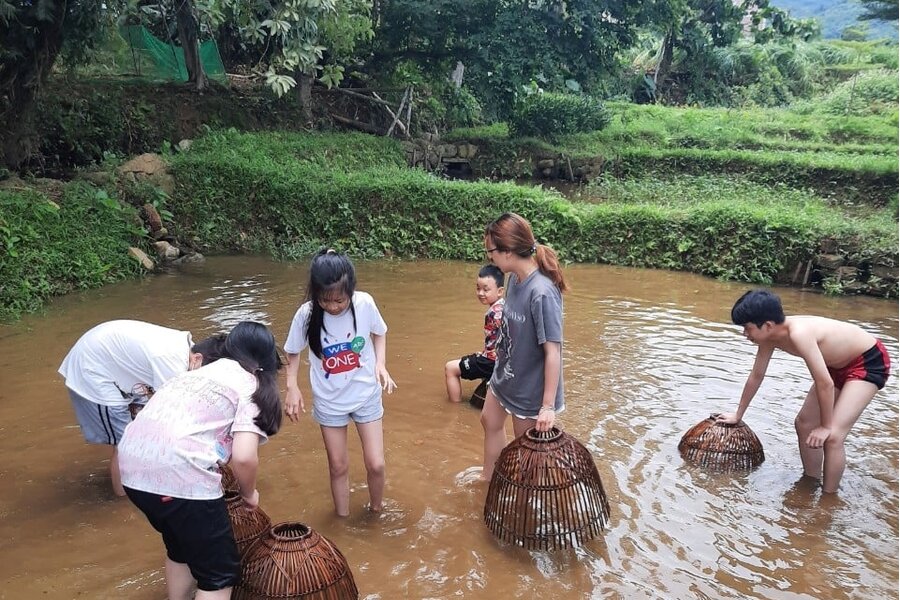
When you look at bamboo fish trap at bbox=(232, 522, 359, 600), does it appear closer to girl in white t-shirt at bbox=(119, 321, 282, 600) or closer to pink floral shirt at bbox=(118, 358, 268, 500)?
girl in white t-shirt at bbox=(119, 321, 282, 600)

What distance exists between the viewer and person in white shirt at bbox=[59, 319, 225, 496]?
3.70 meters

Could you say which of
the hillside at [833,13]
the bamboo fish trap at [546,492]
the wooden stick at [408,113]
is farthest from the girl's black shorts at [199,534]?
the hillside at [833,13]

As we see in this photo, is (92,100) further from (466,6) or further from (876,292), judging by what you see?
(876,292)

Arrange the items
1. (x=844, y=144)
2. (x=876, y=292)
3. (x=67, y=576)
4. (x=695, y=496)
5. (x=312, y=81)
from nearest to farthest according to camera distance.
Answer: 1. (x=67, y=576)
2. (x=695, y=496)
3. (x=876, y=292)
4. (x=312, y=81)
5. (x=844, y=144)

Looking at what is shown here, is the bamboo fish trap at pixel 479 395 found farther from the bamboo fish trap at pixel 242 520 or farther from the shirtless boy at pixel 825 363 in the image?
the bamboo fish trap at pixel 242 520

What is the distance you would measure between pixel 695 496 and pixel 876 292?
285 inches

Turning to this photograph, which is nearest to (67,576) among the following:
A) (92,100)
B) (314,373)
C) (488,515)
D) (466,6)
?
(314,373)

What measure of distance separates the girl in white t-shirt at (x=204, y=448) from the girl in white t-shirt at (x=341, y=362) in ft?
2.24

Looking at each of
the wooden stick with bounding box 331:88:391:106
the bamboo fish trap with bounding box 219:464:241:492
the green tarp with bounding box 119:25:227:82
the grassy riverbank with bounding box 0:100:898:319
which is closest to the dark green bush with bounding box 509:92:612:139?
the grassy riverbank with bounding box 0:100:898:319

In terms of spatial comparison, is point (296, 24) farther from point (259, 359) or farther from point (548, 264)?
point (259, 359)

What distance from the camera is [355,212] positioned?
1255cm

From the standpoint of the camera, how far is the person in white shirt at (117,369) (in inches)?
146

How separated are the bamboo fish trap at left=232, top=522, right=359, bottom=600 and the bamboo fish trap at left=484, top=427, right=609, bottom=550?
3.52 ft

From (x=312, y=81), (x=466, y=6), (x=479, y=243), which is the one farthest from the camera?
(x=312, y=81)
